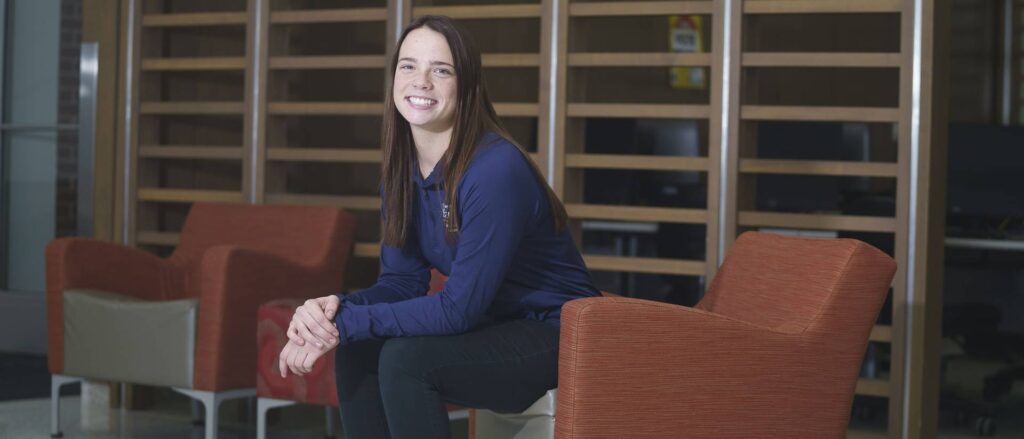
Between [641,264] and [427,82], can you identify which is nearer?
[427,82]

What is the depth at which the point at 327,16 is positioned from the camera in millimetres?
4629

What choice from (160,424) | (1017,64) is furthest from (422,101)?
(1017,64)

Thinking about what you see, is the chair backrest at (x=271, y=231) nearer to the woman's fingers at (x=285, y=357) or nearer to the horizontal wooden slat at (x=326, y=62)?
the horizontal wooden slat at (x=326, y=62)

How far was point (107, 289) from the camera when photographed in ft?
14.4

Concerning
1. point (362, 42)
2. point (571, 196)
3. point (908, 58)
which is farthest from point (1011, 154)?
point (362, 42)

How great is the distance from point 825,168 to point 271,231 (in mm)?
1847

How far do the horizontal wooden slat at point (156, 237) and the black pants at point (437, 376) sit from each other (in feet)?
8.17

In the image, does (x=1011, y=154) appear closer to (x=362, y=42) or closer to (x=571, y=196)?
(x=571, y=196)

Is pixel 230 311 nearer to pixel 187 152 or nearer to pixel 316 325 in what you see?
pixel 187 152

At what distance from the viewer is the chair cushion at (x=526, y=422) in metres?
2.77

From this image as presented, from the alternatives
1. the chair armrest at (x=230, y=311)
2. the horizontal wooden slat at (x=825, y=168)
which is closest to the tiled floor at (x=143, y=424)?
the chair armrest at (x=230, y=311)

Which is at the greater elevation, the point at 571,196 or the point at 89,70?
the point at 89,70

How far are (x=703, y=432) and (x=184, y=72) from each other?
10.7 ft

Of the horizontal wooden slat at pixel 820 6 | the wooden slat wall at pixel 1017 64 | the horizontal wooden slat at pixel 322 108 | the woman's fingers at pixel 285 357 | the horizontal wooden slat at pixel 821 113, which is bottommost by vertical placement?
the woman's fingers at pixel 285 357
